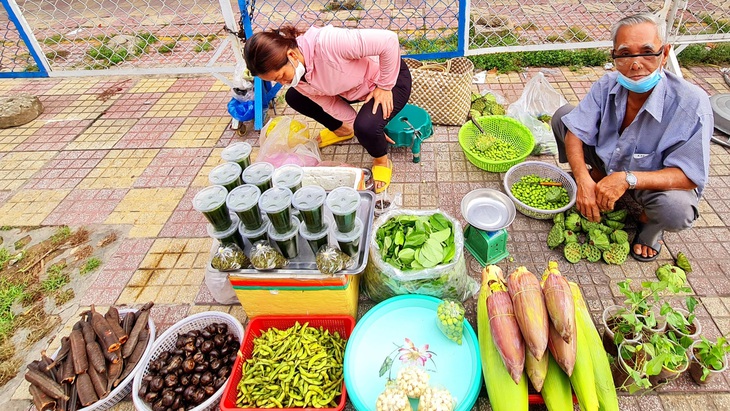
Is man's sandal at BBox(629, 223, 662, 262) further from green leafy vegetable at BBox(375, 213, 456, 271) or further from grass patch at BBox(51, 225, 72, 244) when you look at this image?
grass patch at BBox(51, 225, 72, 244)

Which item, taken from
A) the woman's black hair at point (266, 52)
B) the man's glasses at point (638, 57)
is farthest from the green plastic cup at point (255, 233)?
the man's glasses at point (638, 57)

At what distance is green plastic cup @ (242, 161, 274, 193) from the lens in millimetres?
2420

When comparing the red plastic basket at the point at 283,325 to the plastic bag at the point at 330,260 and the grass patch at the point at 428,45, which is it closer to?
the plastic bag at the point at 330,260

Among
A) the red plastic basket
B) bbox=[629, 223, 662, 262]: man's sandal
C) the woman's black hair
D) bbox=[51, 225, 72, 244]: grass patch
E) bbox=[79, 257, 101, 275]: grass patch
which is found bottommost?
bbox=[629, 223, 662, 262]: man's sandal

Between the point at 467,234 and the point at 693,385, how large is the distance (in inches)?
61.6

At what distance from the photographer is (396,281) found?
255 centimetres

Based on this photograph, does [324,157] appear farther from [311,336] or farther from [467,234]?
[311,336]

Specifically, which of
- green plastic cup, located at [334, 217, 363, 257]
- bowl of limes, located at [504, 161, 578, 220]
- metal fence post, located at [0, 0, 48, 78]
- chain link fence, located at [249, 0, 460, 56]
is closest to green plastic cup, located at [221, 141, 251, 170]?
green plastic cup, located at [334, 217, 363, 257]

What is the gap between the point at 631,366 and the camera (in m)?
2.11

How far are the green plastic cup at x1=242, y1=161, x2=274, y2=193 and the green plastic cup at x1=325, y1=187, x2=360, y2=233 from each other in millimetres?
448

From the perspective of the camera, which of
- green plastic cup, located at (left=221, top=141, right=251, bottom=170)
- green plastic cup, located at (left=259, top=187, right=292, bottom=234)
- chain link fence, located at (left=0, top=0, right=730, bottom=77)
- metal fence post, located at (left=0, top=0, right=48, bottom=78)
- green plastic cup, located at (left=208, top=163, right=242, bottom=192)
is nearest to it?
green plastic cup, located at (left=259, top=187, right=292, bottom=234)

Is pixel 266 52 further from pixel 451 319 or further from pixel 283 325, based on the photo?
pixel 451 319

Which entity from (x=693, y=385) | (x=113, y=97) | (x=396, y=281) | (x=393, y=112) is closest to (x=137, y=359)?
(x=396, y=281)

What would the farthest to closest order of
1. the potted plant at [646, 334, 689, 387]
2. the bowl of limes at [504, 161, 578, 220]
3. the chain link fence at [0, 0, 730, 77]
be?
the chain link fence at [0, 0, 730, 77]
the bowl of limes at [504, 161, 578, 220]
the potted plant at [646, 334, 689, 387]
